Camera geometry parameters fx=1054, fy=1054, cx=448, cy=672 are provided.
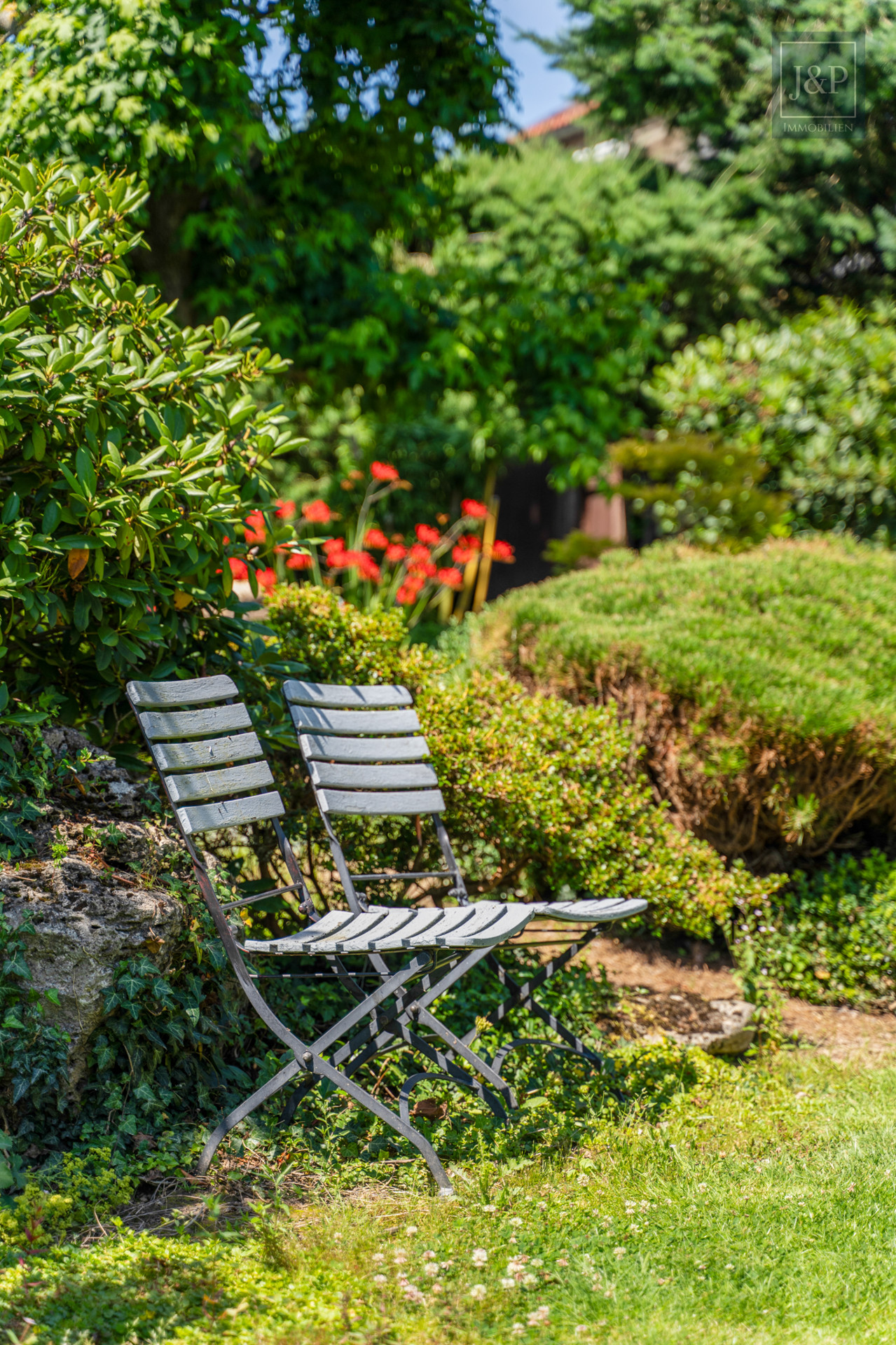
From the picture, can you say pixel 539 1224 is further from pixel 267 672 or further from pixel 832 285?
pixel 832 285

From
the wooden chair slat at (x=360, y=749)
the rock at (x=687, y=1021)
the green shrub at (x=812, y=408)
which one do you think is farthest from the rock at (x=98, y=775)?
the green shrub at (x=812, y=408)

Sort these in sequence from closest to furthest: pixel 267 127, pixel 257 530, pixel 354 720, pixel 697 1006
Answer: pixel 354 720 < pixel 257 530 < pixel 697 1006 < pixel 267 127

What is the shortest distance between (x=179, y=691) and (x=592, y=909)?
154cm

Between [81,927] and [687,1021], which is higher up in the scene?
[81,927]

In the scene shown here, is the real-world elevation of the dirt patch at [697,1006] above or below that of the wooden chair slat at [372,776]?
below

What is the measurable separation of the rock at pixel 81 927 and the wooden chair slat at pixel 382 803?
0.72 m

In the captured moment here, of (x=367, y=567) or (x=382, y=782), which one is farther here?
(x=367, y=567)

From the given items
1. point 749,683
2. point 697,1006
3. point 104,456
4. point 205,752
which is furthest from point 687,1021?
point 104,456

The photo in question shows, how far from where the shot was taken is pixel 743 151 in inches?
460

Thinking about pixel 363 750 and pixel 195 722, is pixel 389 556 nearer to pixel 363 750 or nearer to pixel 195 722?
pixel 363 750

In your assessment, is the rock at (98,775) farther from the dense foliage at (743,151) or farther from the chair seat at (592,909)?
the dense foliage at (743,151)

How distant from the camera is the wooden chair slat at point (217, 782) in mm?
3188

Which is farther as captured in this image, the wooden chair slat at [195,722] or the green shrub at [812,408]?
the green shrub at [812,408]

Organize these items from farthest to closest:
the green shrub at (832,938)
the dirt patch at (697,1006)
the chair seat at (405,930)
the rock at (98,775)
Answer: the green shrub at (832,938)
the dirt patch at (697,1006)
the rock at (98,775)
the chair seat at (405,930)
